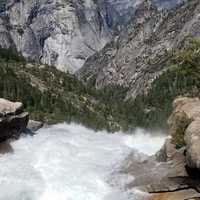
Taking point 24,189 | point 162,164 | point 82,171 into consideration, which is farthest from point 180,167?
point 24,189

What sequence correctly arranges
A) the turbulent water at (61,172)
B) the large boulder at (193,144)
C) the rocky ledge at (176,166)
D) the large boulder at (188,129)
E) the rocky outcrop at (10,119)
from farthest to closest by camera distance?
the rocky outcrop at (10,119)
the turbulent water at (61,172)
the large boulder at (188,129)
the rocky ledge at (176,166)
the large boulder at (193,144)

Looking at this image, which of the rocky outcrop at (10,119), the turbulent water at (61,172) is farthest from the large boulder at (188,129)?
the rocky outcrop at (10,119)

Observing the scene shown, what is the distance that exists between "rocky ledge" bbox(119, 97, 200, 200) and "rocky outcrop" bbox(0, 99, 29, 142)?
68.5ft

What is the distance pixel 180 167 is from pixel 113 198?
7.96 meters

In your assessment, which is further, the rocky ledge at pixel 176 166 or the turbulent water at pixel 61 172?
the turbulent water at pixel 61 172

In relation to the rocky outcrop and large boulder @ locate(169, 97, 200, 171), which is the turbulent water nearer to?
the rocky outcrop

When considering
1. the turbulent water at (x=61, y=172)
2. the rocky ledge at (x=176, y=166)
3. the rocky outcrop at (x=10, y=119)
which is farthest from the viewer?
the rocky outcrop at (x=10, y=119)

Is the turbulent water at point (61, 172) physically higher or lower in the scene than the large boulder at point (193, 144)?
lower

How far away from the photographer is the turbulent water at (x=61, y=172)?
55.2 m

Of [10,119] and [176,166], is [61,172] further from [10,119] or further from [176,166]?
[10,119]

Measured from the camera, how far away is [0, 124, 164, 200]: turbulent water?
55219 millimetres

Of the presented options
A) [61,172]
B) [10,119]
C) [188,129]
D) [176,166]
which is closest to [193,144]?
[188,129]

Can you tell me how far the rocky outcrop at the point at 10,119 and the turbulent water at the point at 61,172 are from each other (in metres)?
1.92

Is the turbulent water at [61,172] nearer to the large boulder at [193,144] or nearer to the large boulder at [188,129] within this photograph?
the large boulder at [193,144]
